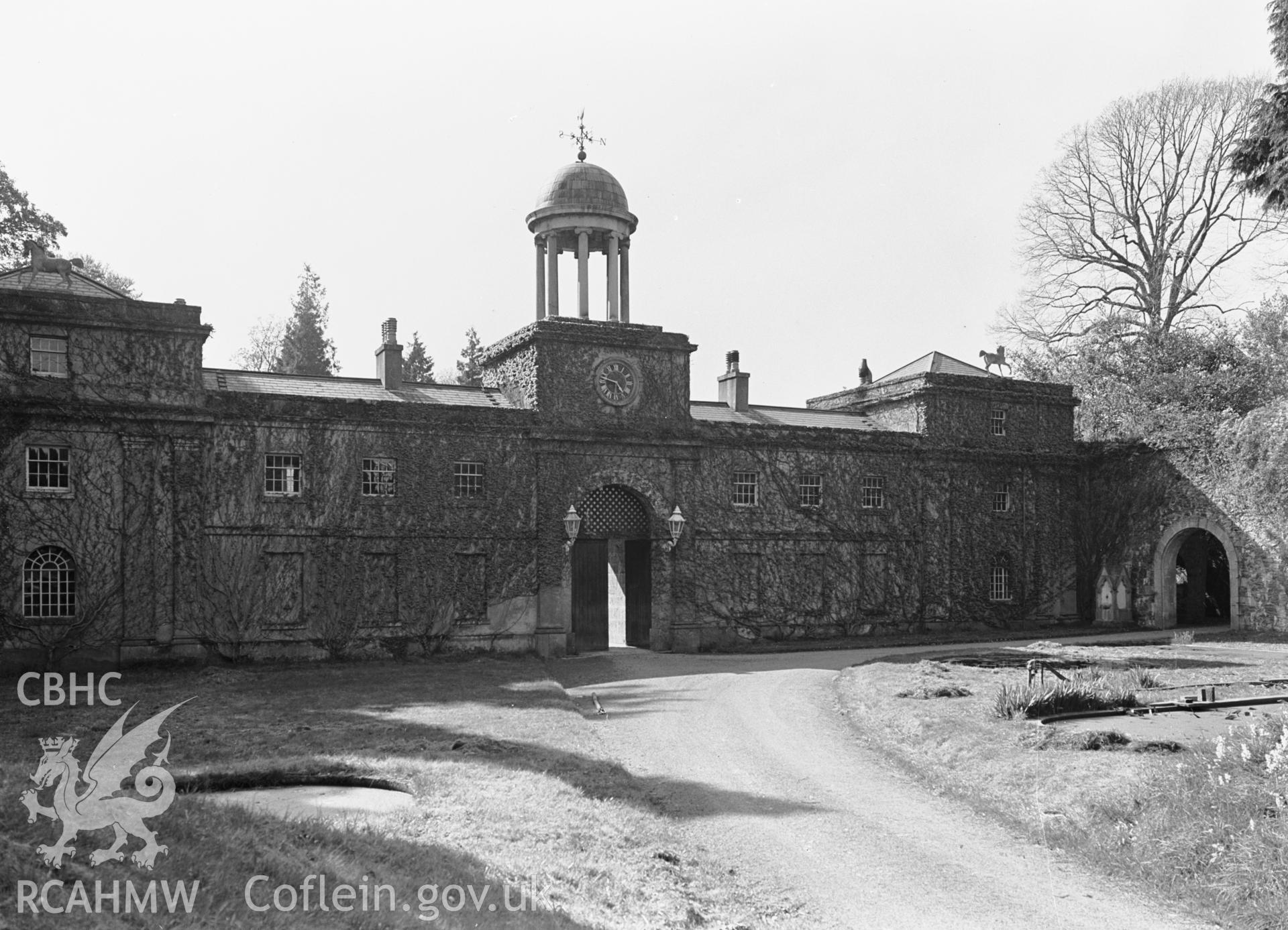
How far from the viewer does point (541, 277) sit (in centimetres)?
3350

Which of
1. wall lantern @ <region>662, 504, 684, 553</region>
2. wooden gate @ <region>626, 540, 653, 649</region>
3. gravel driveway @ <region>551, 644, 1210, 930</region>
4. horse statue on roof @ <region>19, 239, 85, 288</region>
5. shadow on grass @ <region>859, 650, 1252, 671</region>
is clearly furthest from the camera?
wooden gate @ <region>626, 540, 653, 649</region>

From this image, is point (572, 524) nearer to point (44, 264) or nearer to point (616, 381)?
point (616, 381)

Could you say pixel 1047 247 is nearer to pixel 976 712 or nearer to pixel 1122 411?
pixel 1122 411

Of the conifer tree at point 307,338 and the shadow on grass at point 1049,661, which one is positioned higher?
the conifer tree at point 307,338

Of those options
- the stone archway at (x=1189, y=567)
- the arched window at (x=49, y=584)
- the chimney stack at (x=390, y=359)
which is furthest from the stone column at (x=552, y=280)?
the stone archway at (x=1189, y=567)

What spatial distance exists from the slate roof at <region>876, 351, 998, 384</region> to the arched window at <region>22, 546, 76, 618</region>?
88.0 feet

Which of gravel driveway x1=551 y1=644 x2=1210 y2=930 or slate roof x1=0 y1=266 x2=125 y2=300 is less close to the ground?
slate roof x1=0 y1=266 x2=125 y2=300

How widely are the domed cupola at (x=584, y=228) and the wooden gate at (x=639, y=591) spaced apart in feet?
23.5

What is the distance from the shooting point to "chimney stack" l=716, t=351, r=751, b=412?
37750mm

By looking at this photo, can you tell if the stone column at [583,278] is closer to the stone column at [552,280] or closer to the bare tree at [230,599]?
the stone column at [552,280]

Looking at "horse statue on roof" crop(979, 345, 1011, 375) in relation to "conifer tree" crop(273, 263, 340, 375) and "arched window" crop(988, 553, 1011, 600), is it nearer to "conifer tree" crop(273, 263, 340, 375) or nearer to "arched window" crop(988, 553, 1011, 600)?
"arched window" crop(988, 553, 1011, 600)

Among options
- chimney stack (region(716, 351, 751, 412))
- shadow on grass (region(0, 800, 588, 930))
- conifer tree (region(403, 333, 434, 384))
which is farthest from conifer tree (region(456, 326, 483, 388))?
shadow on grass (region(0, 800, 588, 930))

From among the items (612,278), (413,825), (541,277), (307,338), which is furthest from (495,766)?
(307,338)

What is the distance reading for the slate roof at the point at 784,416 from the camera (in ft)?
119
